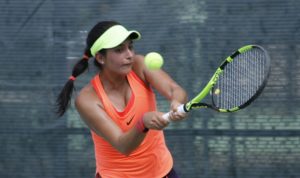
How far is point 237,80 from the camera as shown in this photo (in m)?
2.83

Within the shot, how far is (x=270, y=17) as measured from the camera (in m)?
3.76

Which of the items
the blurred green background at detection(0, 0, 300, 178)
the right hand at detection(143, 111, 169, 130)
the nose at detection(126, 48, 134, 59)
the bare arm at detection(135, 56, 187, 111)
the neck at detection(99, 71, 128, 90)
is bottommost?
the blurred green background at detection(0, 0, 300, 178)

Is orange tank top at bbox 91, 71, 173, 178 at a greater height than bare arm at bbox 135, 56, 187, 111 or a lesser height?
lesser

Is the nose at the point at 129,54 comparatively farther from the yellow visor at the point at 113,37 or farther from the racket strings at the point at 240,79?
the racket strings at the point at 240,79

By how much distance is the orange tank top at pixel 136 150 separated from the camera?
9.32 feet

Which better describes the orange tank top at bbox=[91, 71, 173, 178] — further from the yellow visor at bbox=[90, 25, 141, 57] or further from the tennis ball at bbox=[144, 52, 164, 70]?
the tennis ball at bbox=[144, 52, 164, 70]

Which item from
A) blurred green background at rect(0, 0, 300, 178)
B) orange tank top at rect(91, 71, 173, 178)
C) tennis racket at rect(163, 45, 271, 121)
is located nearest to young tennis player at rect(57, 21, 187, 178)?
orange tank top at rect(91, 71, 173, 178)

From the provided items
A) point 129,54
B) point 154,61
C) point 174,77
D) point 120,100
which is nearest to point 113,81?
point 120,100

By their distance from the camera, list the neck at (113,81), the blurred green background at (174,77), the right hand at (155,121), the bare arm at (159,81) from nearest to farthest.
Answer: the right hand at (155,121) → the bare arm at (159,81) → the neck at (113,81) → the blurred green background at (174,77)

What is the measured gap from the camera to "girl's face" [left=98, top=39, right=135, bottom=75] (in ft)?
9.12

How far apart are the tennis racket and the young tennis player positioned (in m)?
0.13

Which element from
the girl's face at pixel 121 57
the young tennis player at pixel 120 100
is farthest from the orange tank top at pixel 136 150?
the girl's face at pixel 121 57

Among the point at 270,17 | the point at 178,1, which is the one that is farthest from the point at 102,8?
the point at 270,17

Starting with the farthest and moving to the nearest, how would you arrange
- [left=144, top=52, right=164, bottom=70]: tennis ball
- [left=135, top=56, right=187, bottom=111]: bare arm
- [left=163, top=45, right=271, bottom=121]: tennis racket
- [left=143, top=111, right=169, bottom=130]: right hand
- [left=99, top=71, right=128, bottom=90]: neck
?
[left=99, top=71, right=128, bottom=90]: neck, [left=135, top=56, right=187, bottom=111]: bare arm, [left=163, top=45, right=271, bottom=121]: tennis racket, [left=144, top=52, right=164, bottom=70]: tennis ball, [left=143, top=111, right=169, bottom=130]: right hand
